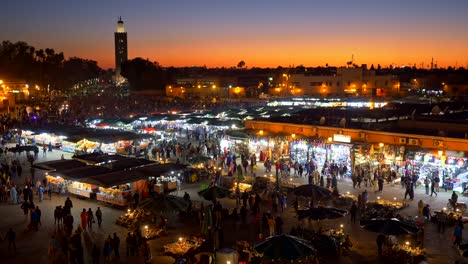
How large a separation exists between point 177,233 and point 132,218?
6.36 ft

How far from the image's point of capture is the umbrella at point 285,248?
1129 cm

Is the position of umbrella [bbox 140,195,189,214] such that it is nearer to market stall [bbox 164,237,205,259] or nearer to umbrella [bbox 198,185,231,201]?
market stall [bbox 164,237,205,259]

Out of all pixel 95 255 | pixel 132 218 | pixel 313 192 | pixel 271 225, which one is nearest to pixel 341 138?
pixel 313 192

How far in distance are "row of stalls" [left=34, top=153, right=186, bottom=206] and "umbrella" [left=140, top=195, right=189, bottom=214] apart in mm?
3506

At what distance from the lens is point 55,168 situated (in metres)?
22.1

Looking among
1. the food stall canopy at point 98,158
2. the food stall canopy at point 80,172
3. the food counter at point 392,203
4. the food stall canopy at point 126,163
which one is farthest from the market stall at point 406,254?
the food stall canopy at point 98,158

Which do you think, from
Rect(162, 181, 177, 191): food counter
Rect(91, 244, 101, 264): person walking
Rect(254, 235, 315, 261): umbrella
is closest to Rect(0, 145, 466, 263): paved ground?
Rect(91, 244, 101, 264): person walking

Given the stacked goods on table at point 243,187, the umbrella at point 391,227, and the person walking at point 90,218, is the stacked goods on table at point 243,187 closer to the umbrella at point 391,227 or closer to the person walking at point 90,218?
the person walking at point 90,218

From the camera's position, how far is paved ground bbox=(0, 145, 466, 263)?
1377 cm

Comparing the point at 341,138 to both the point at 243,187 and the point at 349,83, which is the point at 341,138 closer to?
the point at 243,187

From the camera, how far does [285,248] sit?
37.4 ft

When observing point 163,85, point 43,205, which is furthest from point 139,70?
point 43,205

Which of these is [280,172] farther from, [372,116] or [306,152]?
[372,116]

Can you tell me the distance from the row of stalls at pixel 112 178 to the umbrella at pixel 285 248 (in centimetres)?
911
